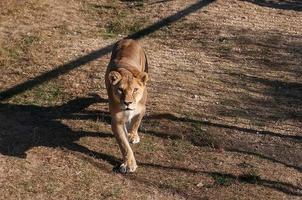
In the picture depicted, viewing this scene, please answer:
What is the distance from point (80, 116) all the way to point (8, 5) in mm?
3902

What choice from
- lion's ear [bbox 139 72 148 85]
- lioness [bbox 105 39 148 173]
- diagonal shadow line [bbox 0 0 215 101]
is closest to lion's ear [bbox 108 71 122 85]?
lioness [bbox 105 39 148 173]

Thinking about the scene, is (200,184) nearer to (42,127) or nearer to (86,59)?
(42,127)

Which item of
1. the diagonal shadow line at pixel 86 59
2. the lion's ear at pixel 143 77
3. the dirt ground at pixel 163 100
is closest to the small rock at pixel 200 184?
the dirt ground at pixel 163 100

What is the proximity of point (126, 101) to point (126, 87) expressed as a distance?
0.14 m

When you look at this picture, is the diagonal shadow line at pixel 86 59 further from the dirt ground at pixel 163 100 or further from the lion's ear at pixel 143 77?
the lion's ear at pixel 143 77

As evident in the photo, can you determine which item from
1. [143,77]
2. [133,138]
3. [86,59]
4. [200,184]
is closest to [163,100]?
[133,138]

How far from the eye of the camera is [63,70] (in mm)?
7992

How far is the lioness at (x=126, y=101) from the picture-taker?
5691mm

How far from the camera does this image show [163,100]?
7254 mm

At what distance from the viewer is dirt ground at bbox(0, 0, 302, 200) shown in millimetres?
5762

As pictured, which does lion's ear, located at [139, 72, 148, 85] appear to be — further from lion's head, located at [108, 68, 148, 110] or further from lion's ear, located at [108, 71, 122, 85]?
Result: lion's ear, located at [108, 71, 122, 85]

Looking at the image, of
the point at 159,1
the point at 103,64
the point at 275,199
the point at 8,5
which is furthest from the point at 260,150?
the point at 8,5

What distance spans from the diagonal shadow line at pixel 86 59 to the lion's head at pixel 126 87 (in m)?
2.10

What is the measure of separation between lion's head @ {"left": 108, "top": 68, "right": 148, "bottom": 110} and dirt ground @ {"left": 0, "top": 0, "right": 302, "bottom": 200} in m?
0.69
